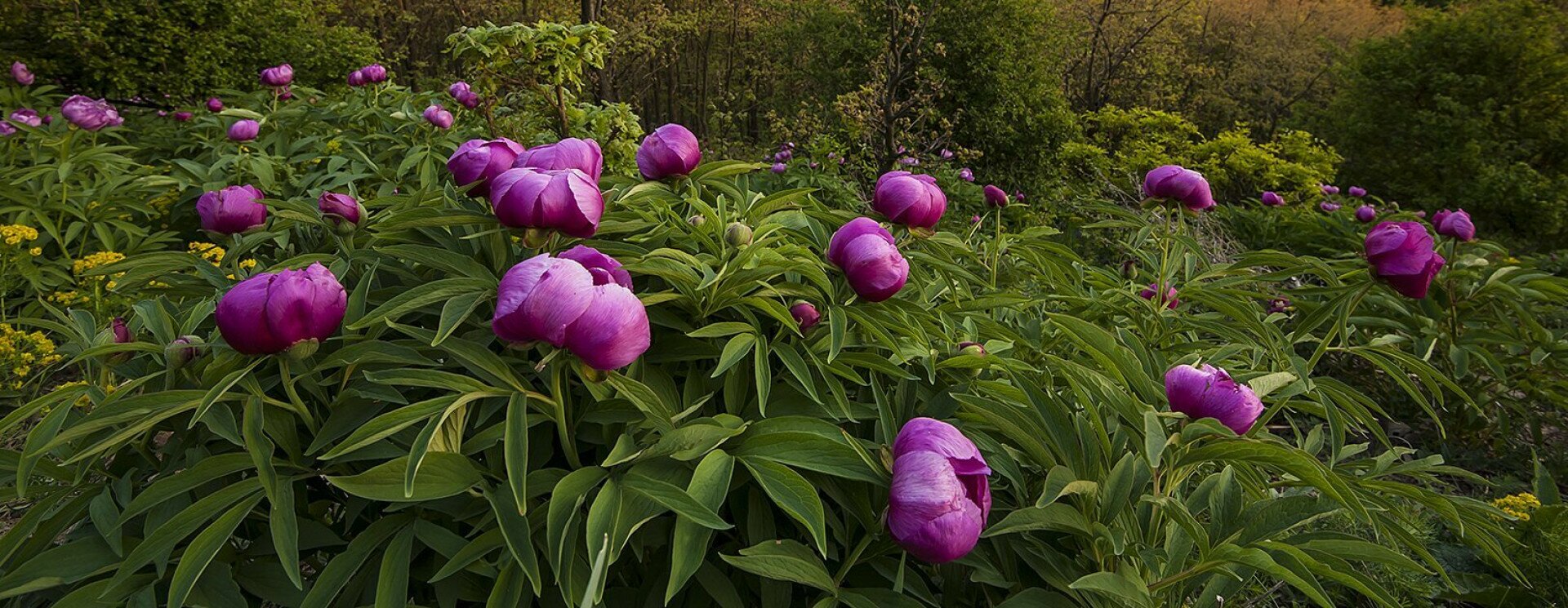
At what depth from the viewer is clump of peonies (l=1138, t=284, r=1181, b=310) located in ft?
5.11

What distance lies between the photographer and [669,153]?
125 centimetres

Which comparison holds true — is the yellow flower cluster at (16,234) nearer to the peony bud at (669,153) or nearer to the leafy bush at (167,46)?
the peony bud at (669,153)

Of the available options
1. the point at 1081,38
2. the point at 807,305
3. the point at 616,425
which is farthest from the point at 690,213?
the point at 1081,38

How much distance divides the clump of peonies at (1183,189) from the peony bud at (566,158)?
1.12 m

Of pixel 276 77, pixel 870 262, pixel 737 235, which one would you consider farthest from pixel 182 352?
pixel 276 77

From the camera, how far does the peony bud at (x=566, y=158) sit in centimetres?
97

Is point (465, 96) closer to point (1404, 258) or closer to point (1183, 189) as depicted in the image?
point (1183, 189)

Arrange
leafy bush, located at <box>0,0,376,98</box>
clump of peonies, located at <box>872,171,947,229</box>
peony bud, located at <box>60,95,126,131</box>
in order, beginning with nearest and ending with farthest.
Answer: clump of peonies, located at <box>872,171,947,229</box> < peony bud, located at <box>60,95,126,131</box> < leafy bush, located at <box>0,0,376,98</box>

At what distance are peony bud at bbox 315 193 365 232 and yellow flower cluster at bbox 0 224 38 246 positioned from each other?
2.64 metres

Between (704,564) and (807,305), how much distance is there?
346 millimetres

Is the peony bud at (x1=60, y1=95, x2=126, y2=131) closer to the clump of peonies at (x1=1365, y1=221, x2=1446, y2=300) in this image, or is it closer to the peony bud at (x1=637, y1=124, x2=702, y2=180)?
the peony bud at (x1=637, y1=124, x2=702, y2=180)

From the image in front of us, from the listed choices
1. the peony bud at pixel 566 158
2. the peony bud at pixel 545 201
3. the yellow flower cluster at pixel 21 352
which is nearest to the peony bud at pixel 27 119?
the yellow flower cluster at pixel 21 352

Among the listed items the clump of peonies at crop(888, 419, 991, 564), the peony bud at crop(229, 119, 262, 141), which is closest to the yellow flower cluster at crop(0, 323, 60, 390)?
the peony bud at crop(229, 119, 262, 141)

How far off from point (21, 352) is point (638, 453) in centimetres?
303
